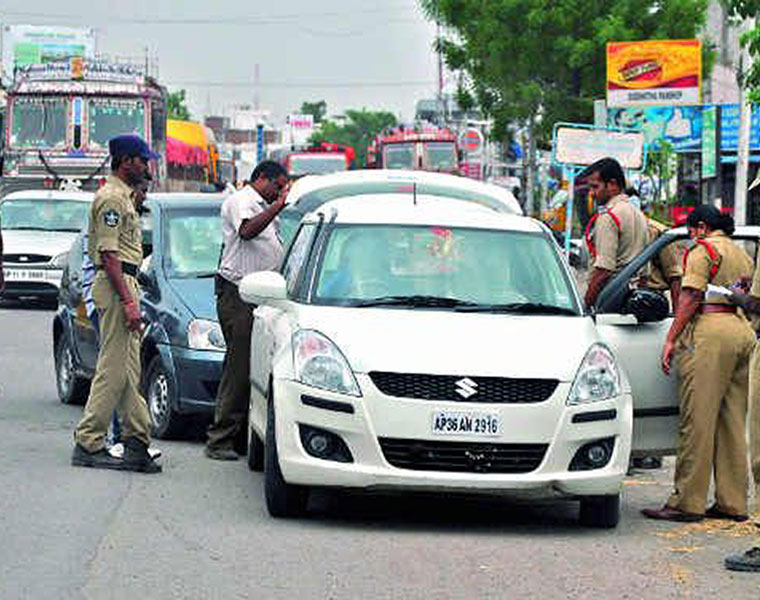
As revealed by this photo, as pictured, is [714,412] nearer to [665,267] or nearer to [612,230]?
[665,267]

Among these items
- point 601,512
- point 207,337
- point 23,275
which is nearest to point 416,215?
point 601,512

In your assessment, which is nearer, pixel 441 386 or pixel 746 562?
pixel 746 562

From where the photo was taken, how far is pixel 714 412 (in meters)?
10.0

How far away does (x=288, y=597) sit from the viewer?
7.70m

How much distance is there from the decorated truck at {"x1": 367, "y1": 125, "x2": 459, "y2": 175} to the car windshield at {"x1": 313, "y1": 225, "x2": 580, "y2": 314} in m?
41.5

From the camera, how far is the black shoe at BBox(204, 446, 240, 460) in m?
12.1

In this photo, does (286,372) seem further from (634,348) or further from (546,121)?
(546,121)

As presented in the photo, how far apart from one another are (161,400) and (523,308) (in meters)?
3.73

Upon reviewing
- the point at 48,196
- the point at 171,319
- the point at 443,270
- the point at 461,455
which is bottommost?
the point at 461,455

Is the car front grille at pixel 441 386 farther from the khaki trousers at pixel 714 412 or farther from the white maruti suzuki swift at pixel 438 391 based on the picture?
the khaki trousers at pixel 714 412

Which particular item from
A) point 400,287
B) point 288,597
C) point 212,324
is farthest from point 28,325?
point 288,597

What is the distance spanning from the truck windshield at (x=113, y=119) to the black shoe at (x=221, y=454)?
23.7 metres

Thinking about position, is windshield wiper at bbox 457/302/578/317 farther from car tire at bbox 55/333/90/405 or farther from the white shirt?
car tire at bbox 55/333/90/405

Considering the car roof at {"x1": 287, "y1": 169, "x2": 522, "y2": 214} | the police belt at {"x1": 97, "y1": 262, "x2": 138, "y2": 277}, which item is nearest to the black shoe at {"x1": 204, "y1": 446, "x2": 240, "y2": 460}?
the police belt at {"x1": 97, "y1": 262, "x2": 138, "y2": 277}
